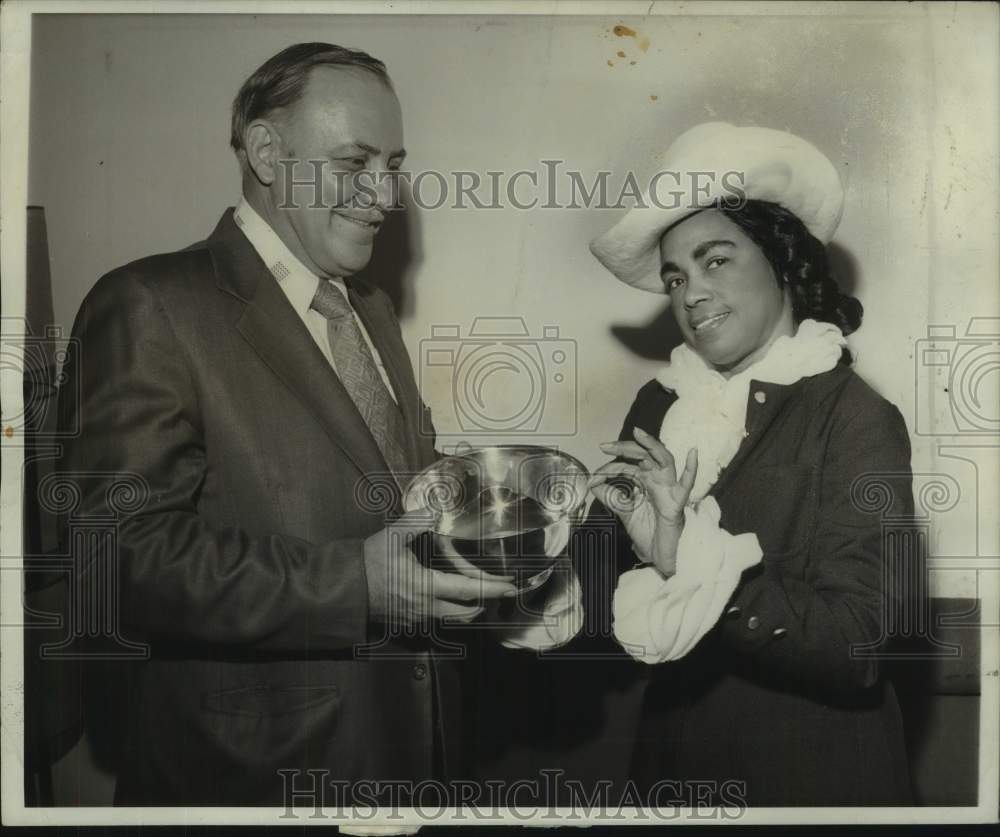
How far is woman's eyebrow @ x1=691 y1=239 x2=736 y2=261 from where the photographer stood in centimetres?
242

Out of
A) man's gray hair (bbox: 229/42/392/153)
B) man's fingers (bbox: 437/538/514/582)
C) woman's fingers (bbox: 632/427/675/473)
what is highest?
man's gray hair (bbox: 229/42/392/153)

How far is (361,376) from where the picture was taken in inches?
94.0

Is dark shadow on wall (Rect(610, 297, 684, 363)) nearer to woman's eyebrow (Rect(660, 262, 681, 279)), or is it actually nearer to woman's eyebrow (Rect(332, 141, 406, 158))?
woman's eyebrow (Rect(660, 262, 681, 279))

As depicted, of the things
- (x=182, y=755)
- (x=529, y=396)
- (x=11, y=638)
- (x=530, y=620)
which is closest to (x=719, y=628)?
(x=530, y=620)

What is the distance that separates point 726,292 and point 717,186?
0.23m

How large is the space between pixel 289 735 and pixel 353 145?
47.6 inches

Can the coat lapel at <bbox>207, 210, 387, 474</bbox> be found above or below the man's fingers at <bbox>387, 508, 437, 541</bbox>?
above

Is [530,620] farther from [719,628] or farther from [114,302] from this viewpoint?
[114,302]

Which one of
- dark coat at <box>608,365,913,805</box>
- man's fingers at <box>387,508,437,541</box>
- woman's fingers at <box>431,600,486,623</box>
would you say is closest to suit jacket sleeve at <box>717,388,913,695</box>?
dark coat at <box>608,365,913,805</box>

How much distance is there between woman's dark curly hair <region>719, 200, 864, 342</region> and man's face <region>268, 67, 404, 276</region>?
734mm

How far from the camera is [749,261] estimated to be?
7.90ft

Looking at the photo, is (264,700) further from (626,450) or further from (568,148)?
(568,148)

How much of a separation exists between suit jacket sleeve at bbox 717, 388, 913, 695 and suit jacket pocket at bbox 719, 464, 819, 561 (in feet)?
0.09

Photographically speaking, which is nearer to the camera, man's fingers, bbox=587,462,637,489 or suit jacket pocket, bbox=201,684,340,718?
suit jacket pocket, bbox=201,684,340,718
